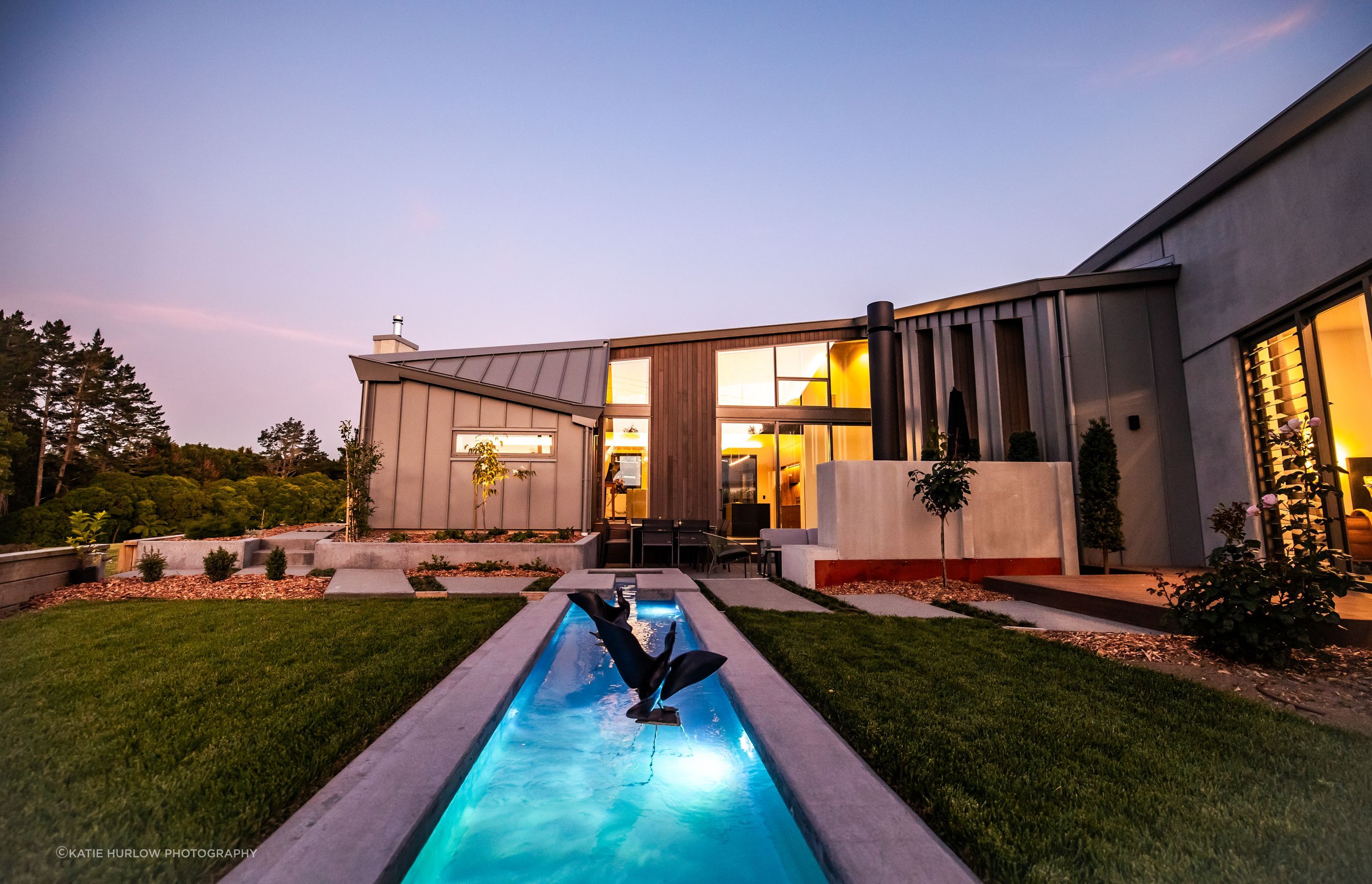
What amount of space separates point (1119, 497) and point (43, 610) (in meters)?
13.4

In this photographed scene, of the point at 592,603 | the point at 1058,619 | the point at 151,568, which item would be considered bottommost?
the point at 1058,619

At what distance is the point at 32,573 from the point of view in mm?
6547

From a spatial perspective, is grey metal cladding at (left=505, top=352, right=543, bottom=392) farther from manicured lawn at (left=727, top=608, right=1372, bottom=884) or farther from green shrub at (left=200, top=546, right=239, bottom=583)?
manicured lawn at (left=727, top=608, right=1372, bottom=884)

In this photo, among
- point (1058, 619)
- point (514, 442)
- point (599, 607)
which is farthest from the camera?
point (514, 442)

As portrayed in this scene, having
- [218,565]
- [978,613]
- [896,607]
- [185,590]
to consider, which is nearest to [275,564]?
[218,565]

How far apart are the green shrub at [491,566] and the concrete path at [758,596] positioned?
10.2ft

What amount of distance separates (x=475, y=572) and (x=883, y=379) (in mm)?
7730

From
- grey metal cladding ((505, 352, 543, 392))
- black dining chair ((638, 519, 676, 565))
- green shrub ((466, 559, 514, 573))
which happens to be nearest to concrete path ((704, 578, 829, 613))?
black dining chair ((638, 519, 676, 565))

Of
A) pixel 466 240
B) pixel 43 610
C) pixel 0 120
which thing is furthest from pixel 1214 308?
pixel 466 240

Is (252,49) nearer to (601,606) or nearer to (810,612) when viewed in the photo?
(601,606)

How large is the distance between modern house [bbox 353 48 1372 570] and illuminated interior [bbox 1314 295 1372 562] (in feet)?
0.07

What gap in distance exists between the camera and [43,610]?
573 centimetres

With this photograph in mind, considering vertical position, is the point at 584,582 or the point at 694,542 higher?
the point at 694,542

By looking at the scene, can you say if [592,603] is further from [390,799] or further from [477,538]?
[477,538]
